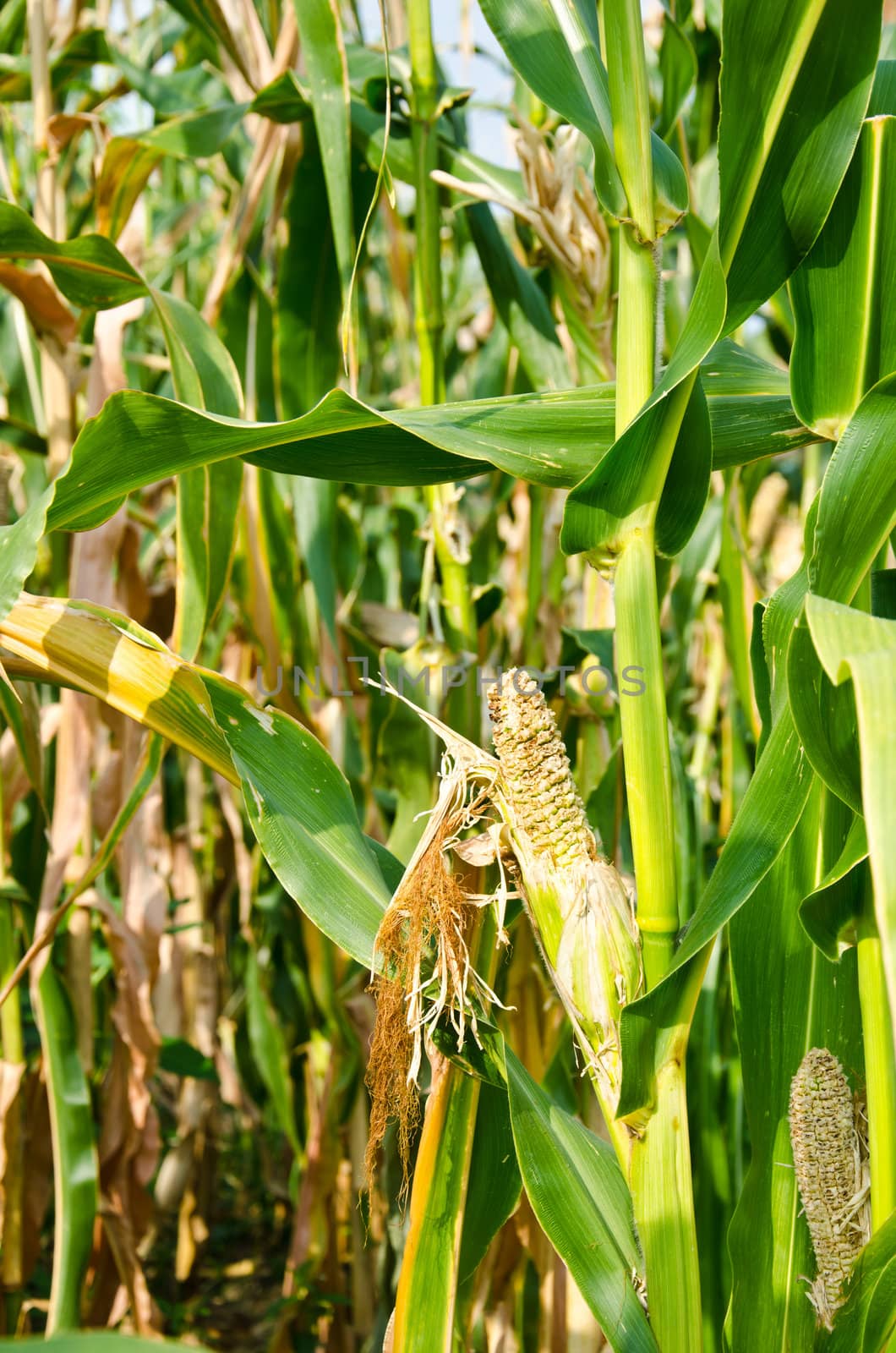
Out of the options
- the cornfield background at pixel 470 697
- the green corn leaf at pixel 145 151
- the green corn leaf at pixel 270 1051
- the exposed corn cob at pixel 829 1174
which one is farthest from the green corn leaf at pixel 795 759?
the green corn leaf at pixel 270 1051

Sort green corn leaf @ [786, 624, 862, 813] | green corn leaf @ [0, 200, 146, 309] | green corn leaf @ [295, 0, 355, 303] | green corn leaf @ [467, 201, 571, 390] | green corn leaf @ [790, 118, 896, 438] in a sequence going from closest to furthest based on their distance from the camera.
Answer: green corn leaf @ [786, 624, 862, 813] → green corn leaf @ [790, 118, 896, 438] → green corn leaf @ [0, 200, 146, 309] → green corn leaf @ [295, 0, 355, 303] → green corn leaf @ [467, 201, 571, 390]

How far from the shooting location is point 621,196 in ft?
1.89

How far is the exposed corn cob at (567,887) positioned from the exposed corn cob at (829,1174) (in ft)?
0.38

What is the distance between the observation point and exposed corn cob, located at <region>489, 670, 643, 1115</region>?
56cm

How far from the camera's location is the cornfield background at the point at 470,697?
1.83ft

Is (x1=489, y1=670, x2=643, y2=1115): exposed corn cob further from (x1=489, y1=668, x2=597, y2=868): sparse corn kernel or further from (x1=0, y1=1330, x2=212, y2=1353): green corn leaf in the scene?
(x1=0, y1=1330, x2=212, y2=1353): green corn leaf

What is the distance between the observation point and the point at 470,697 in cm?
101

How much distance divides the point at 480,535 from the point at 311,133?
50 cm

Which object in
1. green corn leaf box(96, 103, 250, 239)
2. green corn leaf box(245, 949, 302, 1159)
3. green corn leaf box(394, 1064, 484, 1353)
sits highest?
green corn leaf box(96, 103, 250, 239)

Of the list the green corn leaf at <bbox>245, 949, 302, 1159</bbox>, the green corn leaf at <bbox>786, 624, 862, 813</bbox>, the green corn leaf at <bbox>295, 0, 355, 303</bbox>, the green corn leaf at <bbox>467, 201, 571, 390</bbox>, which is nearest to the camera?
the green corn leaf at <bbox>786, 624, 862, 813</bbox>

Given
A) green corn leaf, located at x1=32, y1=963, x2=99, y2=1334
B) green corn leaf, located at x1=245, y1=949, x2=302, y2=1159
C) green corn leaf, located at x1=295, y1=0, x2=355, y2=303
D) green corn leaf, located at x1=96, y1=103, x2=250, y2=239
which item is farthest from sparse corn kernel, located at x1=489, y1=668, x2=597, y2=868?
green corn leaf, located at x1=245, y1=949, x2=302, y2=1159

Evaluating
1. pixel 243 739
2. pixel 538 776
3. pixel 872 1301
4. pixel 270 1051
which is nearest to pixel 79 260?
pixel 243 739

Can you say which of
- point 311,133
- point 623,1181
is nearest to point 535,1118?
point 623,1181

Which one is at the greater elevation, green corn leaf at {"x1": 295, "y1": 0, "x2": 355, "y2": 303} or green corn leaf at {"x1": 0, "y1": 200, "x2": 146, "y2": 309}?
green corn leaf at {"x1": 295, "y1": 0, "x2": 355, "y2": 303}
